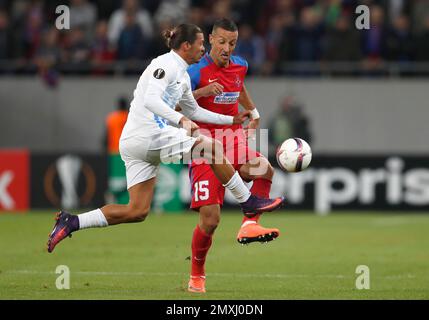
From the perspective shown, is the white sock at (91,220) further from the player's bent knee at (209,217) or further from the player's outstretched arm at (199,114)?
the player's outstretched arm at (199,114)

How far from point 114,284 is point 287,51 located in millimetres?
11549

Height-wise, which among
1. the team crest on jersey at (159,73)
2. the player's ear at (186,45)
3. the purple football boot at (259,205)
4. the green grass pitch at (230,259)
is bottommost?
the green grass pitch at (230,259)

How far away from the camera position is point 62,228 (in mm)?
10336

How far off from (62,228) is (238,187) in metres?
1.72

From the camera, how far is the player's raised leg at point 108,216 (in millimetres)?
10305

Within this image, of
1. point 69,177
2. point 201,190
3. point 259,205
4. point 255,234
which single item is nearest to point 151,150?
point 201,190

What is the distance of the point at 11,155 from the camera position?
2044 cm

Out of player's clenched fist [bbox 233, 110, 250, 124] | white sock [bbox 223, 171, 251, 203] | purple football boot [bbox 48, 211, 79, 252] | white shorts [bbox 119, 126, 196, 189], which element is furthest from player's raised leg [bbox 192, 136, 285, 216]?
purple football boot [bbox 48, 211, 79, 252]

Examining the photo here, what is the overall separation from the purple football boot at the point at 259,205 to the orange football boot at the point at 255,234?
12 cm

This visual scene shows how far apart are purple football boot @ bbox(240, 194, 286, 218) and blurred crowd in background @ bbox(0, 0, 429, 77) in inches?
443

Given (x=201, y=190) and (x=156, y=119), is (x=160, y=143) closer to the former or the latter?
(x=156, y=119)

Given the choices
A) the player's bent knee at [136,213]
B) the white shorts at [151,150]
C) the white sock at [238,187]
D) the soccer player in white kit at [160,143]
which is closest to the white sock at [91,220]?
the soccer player in white kit at [160,143]

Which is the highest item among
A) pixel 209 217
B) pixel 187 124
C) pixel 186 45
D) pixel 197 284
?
pixel 186 45

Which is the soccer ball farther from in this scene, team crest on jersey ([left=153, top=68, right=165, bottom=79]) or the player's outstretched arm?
team crest on jersey ([left=153, top=68, right=165, bottom=79])
